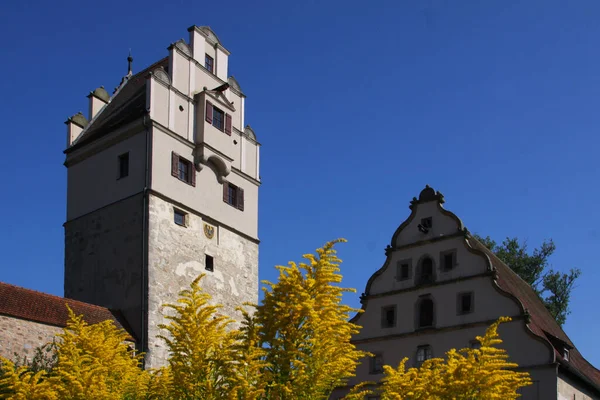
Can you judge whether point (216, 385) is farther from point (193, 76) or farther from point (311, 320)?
point (193, 76)

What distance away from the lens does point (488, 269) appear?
1299 inches

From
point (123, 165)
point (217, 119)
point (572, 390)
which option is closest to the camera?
point (572, 390)

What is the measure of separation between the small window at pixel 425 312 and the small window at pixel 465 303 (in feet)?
3.90

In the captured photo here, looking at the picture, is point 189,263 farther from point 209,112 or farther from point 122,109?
point 122,109

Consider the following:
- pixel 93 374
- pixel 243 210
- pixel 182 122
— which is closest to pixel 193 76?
pixel 182 122

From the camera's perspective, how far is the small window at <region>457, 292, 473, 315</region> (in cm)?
3309

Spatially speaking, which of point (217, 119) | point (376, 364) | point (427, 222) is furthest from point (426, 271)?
point (217, 119)

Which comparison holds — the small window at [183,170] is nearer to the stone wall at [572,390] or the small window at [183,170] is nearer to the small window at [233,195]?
the small window at [233,195]

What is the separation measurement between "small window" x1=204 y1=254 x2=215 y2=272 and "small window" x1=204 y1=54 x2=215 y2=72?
8549mm

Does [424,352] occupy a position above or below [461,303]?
below

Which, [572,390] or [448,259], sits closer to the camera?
[572,390]

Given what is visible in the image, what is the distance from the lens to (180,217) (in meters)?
36.3

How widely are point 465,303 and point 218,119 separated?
13.2 m

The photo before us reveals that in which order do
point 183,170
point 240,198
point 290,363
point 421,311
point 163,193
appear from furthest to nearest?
point 240,198 → point 183,170 → point 163,193 → point 421,311 → point 290,363
